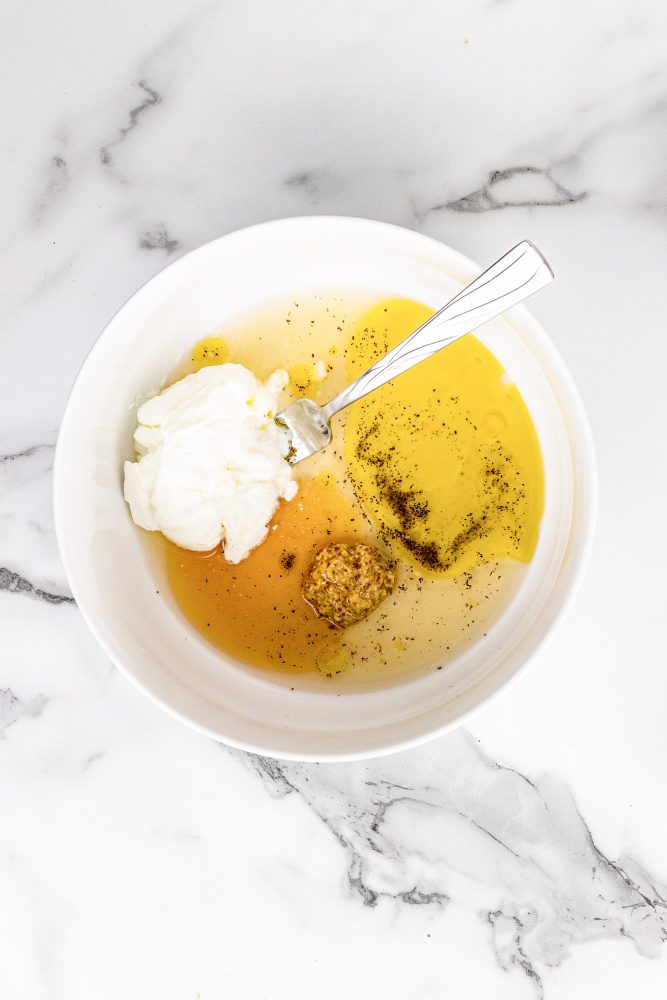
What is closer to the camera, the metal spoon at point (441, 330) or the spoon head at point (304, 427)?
the metal spoon at point (441, 330)

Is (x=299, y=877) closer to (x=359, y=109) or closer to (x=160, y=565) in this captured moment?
(x=160, y=565)

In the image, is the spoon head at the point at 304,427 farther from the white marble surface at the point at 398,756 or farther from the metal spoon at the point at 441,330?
the white marble surface at the point at 398,756

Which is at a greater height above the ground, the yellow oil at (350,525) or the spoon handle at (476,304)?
the spoon handle at (476,304)

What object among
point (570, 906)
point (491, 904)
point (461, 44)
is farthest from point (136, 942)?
point (461, 44)

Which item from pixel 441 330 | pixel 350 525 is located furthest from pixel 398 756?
pixel 441 330

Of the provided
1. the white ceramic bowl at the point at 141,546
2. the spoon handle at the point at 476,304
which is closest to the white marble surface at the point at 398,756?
the white ceramic bowl at the point at 141,546

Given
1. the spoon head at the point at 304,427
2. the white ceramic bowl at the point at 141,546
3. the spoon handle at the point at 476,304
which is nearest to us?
the spoon handle at the point at 476,304

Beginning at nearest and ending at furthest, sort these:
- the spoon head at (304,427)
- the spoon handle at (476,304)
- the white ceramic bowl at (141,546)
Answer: the spoon handle at (476,304), the white ceramic bowl at (141,546), the spoon head at (304,427)
